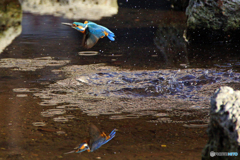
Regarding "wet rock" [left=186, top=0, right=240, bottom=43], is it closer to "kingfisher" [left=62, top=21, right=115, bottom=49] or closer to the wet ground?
the wet ground

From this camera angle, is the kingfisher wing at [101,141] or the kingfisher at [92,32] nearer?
the kingfisher wing at [101,141]

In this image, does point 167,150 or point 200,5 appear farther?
point 200,5

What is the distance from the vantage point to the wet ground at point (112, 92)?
3.12m

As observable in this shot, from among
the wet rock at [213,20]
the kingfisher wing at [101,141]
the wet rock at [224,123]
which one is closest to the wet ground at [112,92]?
the kingfisher wing at [101,141]

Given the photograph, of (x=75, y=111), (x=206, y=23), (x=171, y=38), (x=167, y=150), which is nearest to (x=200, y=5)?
(x=206, y=23)

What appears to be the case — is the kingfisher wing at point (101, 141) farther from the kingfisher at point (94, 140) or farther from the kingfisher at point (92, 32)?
the kingfisher at point (92, 32)

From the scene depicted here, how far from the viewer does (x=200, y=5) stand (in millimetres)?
6914

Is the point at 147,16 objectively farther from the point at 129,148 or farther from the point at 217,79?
the point at 129,148

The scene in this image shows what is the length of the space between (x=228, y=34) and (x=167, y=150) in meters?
4.42

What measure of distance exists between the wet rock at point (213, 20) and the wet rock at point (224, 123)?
4772 millimetres

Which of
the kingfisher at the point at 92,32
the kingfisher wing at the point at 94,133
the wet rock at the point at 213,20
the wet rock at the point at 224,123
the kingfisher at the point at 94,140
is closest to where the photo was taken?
the wet rock at the point at 224,123

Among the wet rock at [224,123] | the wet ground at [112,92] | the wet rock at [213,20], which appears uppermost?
the wet rock at [224,123]

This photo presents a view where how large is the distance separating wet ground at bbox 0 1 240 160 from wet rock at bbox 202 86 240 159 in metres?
0.62

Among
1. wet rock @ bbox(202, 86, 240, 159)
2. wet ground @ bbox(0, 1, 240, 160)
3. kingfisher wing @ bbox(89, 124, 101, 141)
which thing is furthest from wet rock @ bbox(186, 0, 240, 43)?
wet rock @ bbox(202, 86, 240, 159)
